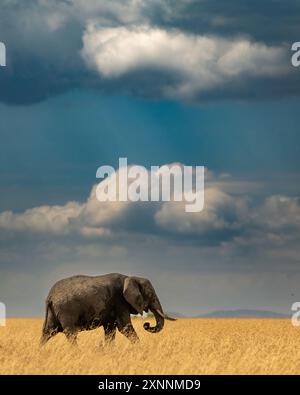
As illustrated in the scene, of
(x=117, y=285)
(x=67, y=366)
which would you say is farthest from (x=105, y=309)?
(x=67, y=366)

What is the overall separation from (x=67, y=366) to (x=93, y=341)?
9712mm

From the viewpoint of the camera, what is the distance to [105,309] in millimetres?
27719

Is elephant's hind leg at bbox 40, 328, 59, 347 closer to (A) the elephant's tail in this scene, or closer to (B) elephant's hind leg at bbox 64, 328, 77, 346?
(A) the elephant's tail

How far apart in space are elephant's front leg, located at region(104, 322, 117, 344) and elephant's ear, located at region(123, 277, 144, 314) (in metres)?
0.95

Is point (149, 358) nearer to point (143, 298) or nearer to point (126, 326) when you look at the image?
point (126, 326)

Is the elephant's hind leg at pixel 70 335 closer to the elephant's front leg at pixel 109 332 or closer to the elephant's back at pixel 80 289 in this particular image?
the elephant's back at pixel 80 289

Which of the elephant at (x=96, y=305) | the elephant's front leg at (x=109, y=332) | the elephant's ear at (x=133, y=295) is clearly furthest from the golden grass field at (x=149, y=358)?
the elephant's ear at (x=133, y=295)

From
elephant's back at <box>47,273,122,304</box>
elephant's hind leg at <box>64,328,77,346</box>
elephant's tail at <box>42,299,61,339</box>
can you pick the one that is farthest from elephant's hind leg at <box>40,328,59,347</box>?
elephant's back at <box>47,273,122,304</box>

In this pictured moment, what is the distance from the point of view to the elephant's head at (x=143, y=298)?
27.8 metres

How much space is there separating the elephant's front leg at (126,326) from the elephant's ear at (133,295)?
1.61ft

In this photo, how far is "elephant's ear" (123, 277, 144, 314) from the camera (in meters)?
27.8
